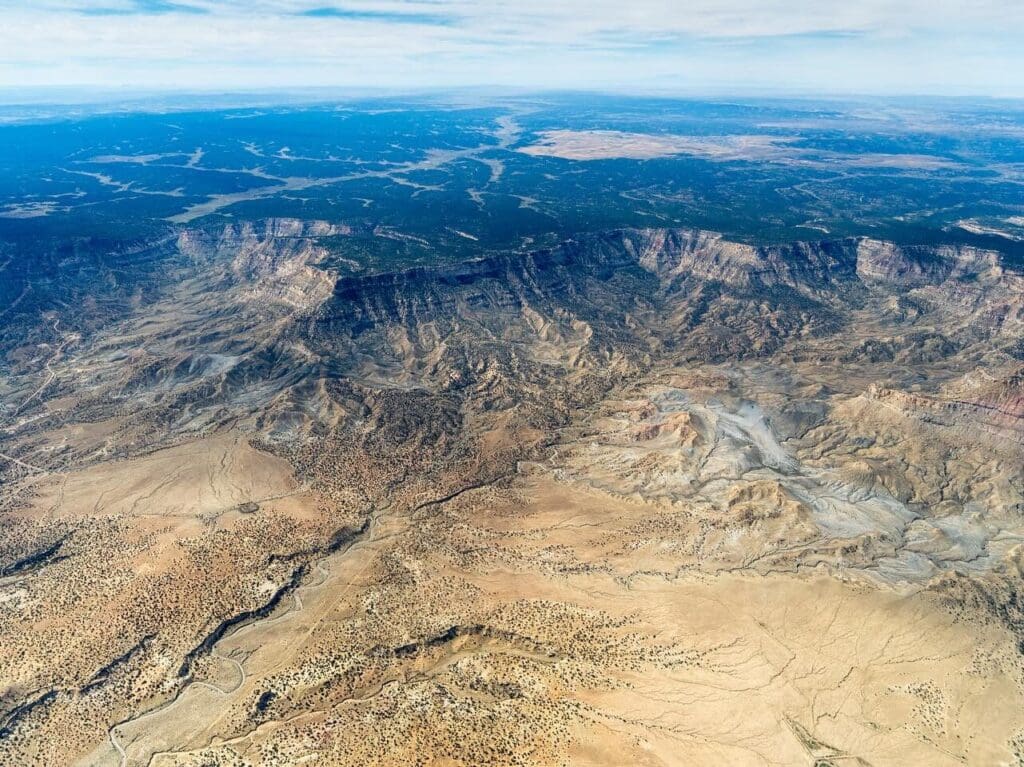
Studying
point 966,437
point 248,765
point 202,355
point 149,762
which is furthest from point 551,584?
point 202,355

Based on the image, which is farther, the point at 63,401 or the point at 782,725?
the point at 63,401

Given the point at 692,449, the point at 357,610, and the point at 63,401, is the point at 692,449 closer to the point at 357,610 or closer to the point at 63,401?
the point at 357,610

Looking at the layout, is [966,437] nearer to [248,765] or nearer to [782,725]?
[782,725]

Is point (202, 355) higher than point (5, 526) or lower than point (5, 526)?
higher

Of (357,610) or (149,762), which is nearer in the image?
(149,762)

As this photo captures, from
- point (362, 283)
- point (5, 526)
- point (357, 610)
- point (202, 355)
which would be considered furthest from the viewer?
point (362, 283)

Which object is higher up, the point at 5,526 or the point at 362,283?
the point at 362,283

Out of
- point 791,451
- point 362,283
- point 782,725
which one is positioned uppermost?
point 362,283

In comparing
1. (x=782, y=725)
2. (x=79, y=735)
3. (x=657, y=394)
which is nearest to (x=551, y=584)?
(x=782, y=725)

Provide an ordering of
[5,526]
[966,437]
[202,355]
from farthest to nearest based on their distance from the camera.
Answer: [202,355], [966,437], [5,526]
